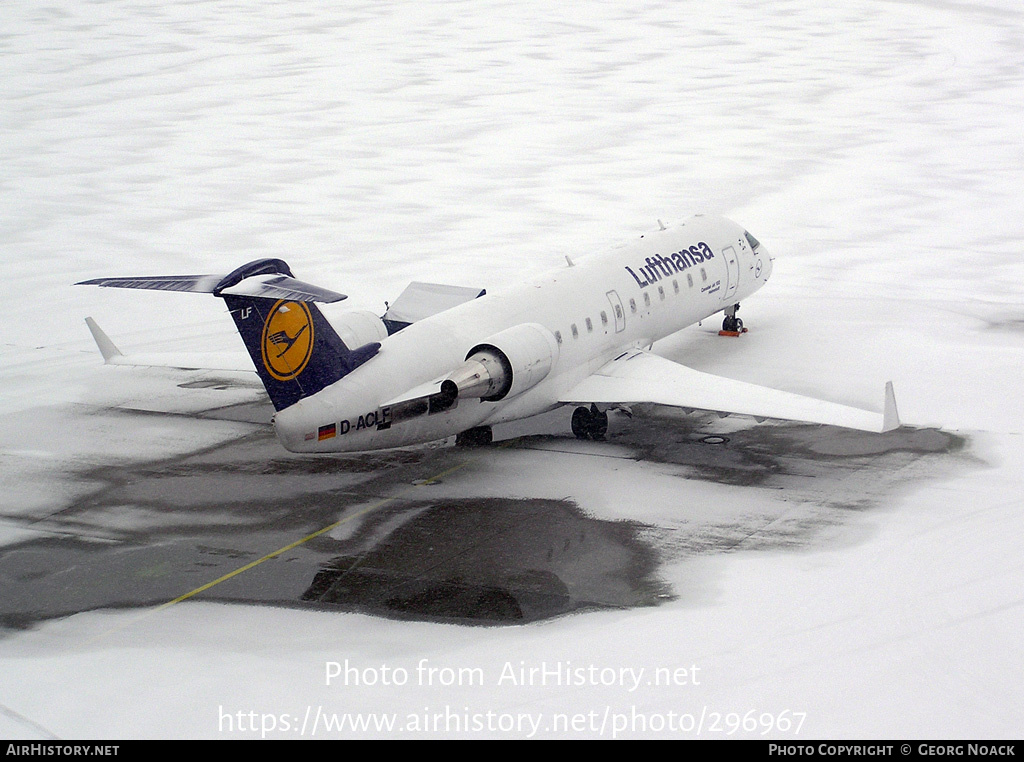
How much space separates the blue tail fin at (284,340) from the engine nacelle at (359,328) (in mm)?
3768

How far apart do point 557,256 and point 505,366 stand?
692 inches

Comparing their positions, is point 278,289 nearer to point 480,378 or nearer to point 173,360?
point 480,378

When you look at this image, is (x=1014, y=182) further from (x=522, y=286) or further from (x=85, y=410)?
(x=85, y=410)

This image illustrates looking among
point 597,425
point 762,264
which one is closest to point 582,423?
point 597,425

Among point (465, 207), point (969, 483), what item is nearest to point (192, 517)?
point (969, 483)

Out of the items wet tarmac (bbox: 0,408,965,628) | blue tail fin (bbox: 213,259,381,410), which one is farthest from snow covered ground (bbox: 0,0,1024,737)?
blue tail fin (bbox: 213,259,381,410)

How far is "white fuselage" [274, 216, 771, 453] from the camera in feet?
70.7

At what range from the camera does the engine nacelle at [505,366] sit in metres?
22.6

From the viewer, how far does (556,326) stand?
25562 millimetres

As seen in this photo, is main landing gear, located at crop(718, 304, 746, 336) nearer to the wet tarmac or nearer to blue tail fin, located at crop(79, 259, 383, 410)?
the wet tarmac

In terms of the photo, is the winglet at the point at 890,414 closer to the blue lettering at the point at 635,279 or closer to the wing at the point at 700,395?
the wing at the point at 700,395

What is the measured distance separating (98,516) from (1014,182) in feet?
126

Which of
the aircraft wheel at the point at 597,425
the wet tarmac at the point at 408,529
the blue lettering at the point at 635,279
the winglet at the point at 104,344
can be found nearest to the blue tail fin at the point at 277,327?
the wet tarmac at the point at 408,529

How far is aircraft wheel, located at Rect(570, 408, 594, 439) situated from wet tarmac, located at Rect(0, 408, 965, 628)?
1.18 feet
